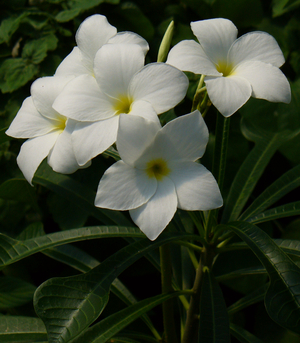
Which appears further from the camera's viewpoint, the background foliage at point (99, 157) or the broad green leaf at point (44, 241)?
the background foliage at point (99, 157)

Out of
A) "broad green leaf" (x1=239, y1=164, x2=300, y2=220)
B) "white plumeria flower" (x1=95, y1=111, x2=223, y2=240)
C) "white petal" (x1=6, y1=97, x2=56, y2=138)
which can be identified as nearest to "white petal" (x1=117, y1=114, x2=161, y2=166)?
"white plumeria flower" (x1=95, y1=111, x2=223, y2=240)

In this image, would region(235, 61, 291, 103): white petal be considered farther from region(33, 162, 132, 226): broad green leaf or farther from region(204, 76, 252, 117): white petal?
region(33, 162, 132, 226): broad green leaf

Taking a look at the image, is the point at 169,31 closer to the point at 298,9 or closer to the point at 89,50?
the point at 89,50

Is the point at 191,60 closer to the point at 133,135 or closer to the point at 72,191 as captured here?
the point at 133,135

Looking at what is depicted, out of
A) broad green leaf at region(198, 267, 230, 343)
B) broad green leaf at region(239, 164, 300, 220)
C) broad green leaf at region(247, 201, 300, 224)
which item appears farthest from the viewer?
broad green leaf at region(239, 164, 300, 220)

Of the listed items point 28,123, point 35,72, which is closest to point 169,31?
point 28,123

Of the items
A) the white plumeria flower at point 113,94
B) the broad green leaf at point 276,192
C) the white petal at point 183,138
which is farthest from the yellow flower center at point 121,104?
the broad green leaf at point 276,192

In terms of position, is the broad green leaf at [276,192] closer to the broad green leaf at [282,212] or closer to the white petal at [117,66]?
the broad green leaf at [282,212]
